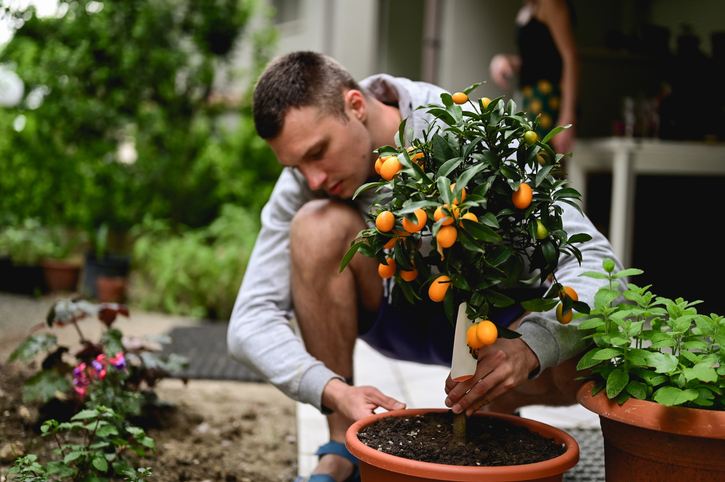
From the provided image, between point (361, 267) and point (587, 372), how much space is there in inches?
23.1

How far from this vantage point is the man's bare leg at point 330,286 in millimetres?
1635

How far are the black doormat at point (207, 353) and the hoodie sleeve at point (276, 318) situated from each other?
0.79 m

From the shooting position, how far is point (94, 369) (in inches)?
73.9

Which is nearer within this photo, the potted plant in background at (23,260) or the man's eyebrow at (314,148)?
the man's eyebrow at (314,148)

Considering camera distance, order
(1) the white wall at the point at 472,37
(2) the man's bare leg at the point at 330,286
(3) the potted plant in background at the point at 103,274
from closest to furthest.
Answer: (2) the man's bare leg at the point at 330,286 → (1) the white wall at the point at 472,37 → (3) the potted plant in background at the point at 103,274

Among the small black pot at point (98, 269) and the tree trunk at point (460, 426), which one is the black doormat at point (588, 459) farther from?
the small black pot at point (98, 269)

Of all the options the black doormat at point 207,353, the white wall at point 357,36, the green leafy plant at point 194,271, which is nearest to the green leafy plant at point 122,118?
the green leafy plant at point 194,271

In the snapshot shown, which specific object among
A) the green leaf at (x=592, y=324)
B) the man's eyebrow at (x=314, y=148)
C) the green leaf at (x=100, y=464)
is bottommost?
the green leaf at (x=100, y=464)

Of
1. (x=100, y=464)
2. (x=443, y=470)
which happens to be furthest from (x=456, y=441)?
(x=100, y=464)

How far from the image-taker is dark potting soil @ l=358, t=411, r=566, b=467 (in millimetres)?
1129

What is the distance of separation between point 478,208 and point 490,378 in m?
0.32

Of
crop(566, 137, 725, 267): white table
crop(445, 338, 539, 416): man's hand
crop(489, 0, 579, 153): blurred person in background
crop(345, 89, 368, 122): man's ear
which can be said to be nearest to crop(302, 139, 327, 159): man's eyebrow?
crop(345, 89, 368, 122): man's ear

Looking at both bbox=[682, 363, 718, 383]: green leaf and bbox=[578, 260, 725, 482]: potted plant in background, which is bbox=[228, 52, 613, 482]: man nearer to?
bbox=[578, 260, 725, 482]: potted plant in background

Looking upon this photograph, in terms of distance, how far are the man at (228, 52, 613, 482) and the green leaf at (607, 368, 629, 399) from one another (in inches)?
11.9
